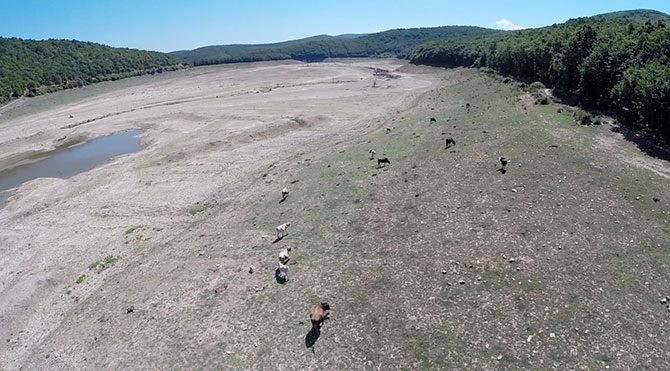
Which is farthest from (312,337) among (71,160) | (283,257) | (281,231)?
(71,160)

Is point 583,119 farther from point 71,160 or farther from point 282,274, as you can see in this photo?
point 71,160

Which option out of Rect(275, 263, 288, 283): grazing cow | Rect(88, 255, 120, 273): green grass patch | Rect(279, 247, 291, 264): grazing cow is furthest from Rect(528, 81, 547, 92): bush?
Rect(88, 255, 120, 273): green grass patch

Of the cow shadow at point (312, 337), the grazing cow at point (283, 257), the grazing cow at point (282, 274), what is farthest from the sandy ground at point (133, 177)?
the cow shadow at point (312, 337)

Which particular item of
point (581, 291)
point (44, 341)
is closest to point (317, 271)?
point (581, 291)

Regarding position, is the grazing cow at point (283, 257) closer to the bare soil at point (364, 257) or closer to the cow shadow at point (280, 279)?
the bare soil at point (364, 257)

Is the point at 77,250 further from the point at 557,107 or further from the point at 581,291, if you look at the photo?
the point at 557,107

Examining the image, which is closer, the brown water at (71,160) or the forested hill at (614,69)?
the forested hill at (614,69)

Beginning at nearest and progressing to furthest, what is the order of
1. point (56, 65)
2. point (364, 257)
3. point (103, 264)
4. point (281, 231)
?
point (364, 257) → point (281, 231) → point (103, 264) → point (56, 65)
